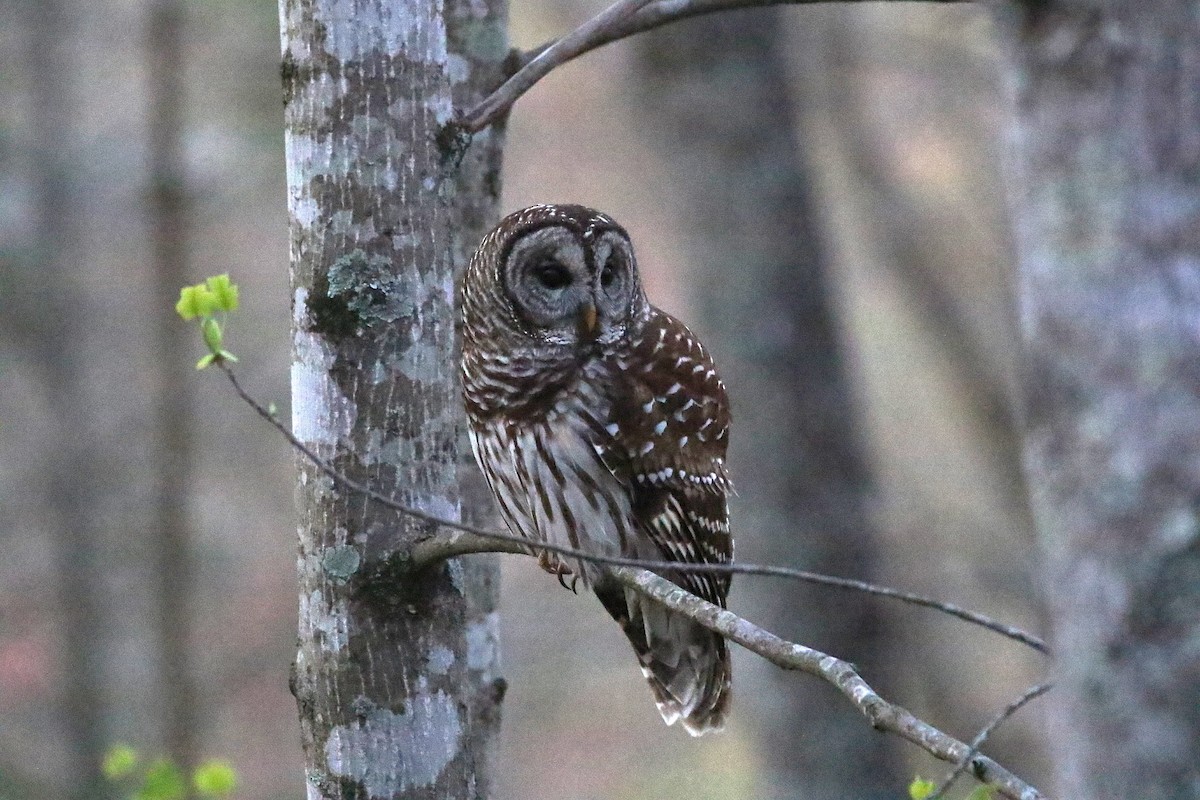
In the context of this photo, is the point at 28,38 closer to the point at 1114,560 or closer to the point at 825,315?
the point at 825,315

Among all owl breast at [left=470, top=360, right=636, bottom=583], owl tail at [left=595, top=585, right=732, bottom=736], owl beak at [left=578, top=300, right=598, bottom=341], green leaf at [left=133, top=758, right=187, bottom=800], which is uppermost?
owl beak at [left=578, top=300, right=598, bottom=341]

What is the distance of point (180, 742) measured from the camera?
832 centimetres

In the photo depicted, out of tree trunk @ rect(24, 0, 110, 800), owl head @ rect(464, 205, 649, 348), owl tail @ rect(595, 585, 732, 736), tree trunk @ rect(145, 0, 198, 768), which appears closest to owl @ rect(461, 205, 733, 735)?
owl head @ rect(464, 205, 649, 348)

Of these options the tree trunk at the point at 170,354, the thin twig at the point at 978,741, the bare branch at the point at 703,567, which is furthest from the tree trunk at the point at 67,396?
the thin twig at the point at 978,741

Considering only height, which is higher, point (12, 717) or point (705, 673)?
point (705, 673)

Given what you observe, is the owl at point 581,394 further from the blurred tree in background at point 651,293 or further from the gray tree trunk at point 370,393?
the gray tree trunk at point 370,393

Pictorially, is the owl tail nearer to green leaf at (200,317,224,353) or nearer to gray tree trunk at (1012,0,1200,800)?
green leaf at (200,317,224,353)

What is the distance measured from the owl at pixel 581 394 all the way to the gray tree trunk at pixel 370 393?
100cm

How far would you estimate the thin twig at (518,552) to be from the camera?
75.9 inches

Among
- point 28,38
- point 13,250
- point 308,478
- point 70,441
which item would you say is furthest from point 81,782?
point 308,478

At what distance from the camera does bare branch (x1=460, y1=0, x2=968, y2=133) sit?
9.39ft

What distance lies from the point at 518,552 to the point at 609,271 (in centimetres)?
150

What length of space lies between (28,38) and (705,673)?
7655 millimetres

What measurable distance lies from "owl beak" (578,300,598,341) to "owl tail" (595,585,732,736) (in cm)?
89
